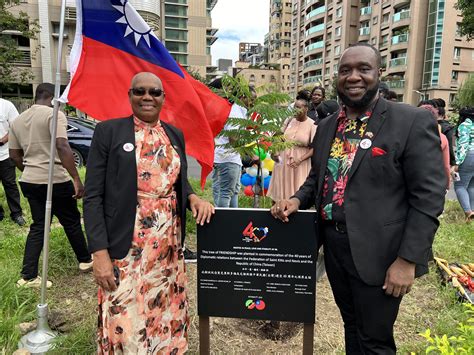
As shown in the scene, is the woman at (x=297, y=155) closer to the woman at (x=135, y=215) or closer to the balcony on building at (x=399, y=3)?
the woman at (x=135, y=215)

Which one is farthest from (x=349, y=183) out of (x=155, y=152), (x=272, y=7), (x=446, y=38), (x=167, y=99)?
(x=272, y=7)

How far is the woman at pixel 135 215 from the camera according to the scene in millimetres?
2232

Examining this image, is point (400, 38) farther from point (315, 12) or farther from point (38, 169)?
point (38, 169)

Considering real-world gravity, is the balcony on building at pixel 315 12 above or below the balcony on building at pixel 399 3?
above

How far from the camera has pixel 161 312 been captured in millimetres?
2516

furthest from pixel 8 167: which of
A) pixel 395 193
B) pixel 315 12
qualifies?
pixel 315 12

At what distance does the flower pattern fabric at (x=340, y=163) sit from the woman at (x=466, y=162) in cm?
512

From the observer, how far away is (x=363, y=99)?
6.66 feet

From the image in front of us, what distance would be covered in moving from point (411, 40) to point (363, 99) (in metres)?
51.0

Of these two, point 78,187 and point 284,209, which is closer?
point 284,209

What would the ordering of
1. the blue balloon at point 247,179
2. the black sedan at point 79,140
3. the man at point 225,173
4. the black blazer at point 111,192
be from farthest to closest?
the black sedan at point 79,140
the blue balloon at point 247,179
the man at point 225,173
the black blazer at point 111,192

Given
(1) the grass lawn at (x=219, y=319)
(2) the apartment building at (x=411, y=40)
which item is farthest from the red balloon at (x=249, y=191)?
(2) the apartment building at (x=411, y=40)

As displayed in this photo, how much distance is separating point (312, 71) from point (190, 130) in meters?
67.8

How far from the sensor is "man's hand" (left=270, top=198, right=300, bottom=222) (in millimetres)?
2385
